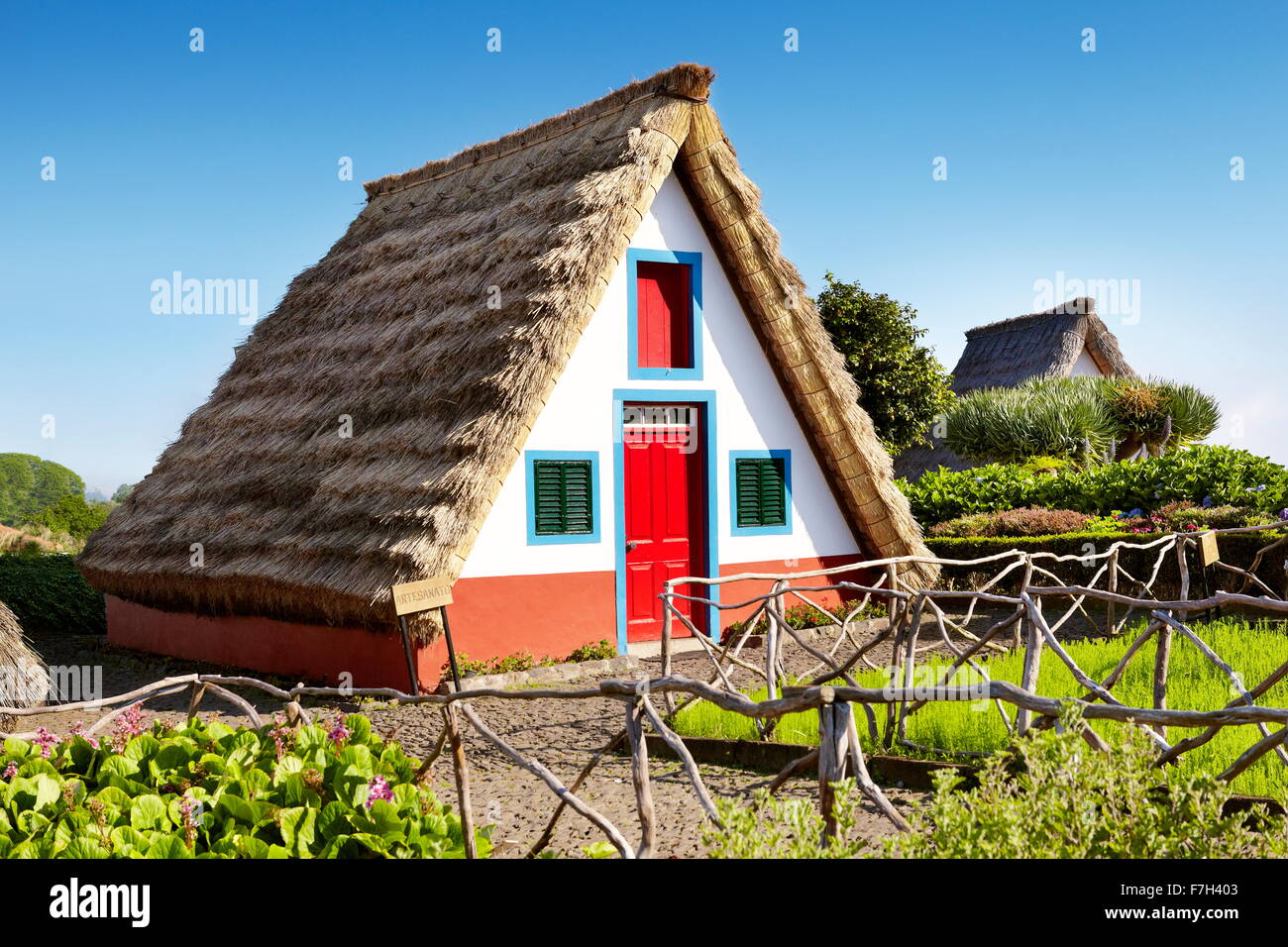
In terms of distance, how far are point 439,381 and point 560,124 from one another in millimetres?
4406

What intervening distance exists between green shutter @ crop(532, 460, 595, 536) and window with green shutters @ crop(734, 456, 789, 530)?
6.65 ft

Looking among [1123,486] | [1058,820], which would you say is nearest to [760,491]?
[1123,486]

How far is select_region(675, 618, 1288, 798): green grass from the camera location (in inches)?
235

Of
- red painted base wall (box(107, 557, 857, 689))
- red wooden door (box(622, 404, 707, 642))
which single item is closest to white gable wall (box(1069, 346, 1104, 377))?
red painted base wall (box(107, 557, 857, 689))

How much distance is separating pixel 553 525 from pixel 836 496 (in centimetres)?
395

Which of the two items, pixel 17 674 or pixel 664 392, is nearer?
pixel 17 674

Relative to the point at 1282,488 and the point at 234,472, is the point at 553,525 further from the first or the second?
the point at 1282,488

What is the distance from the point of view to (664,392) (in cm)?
1292

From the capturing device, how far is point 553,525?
1206 cm

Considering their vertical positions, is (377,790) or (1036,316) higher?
(1036,316)

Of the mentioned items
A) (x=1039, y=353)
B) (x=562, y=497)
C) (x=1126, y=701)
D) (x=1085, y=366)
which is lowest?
(x=1126, y=701)

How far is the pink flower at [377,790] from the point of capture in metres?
3.83

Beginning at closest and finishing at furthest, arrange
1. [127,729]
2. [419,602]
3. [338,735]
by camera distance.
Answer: [338,735] < [127,729] < [419,602]

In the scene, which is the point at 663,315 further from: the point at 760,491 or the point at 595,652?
the point at 595,652
